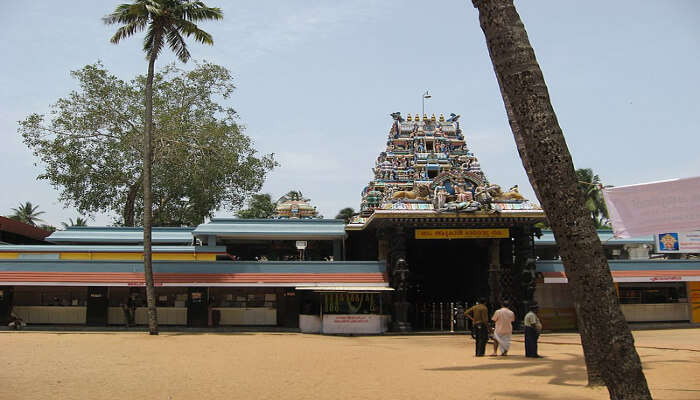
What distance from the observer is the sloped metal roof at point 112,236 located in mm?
28328

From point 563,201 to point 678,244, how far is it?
2873 centimetres

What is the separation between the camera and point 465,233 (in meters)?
24.7

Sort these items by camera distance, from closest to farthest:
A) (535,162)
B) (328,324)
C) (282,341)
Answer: (535,162) < (282,341) < (328,324)

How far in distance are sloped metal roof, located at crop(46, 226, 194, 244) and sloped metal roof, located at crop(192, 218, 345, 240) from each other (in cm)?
258

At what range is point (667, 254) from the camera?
3391cm

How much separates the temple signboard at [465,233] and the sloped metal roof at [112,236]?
468 inches

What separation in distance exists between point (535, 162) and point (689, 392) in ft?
14.4

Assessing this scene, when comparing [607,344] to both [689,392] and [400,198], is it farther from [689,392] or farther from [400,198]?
[400,198]

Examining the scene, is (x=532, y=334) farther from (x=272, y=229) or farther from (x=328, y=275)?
(x=272, y=229)

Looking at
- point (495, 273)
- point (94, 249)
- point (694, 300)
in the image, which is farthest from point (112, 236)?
point (694, 300)

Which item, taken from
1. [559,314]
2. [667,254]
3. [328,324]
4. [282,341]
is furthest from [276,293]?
[667,254]

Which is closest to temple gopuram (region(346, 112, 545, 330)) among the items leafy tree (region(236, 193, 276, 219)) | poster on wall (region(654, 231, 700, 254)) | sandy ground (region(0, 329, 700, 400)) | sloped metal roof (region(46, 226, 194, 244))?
sandy ground (region(0, 329, 700, 400))

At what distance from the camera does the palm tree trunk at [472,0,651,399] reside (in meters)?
7.02

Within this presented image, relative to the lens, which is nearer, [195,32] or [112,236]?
[195,32]
